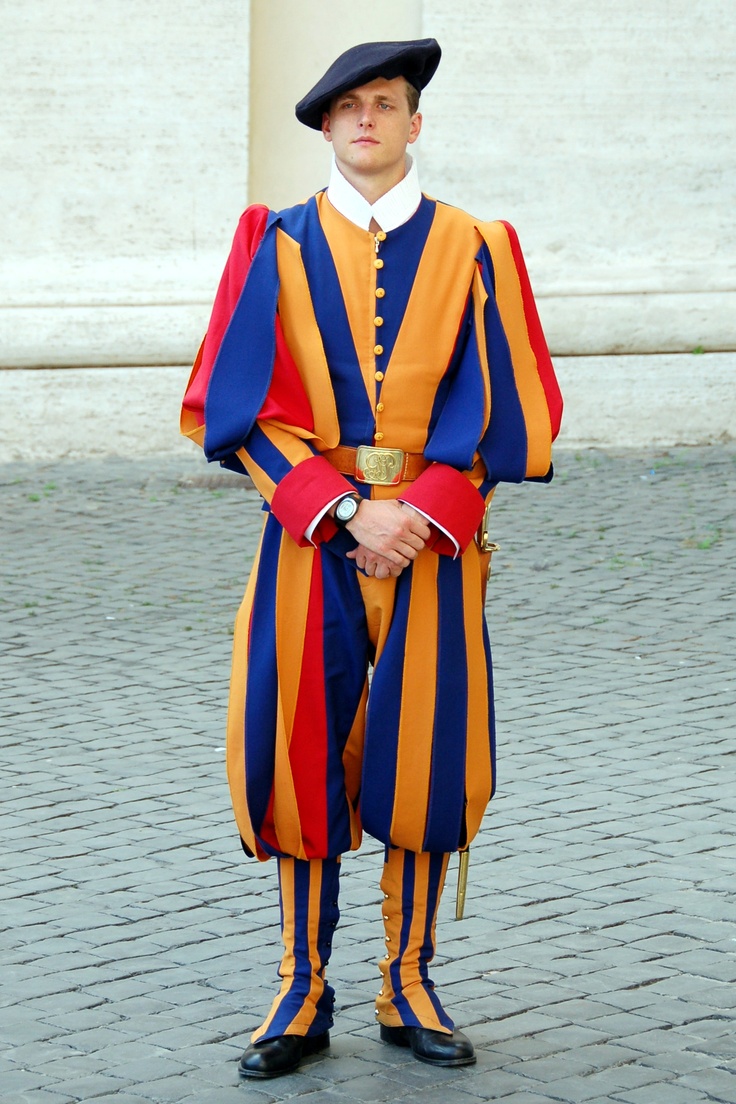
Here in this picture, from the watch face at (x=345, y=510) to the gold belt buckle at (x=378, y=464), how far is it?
0.11 meters

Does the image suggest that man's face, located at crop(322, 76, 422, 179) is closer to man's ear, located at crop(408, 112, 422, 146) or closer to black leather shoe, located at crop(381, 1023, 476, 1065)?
man's ear, located at crop(408, 112, 422, 146)

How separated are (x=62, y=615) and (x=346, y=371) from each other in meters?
3.94

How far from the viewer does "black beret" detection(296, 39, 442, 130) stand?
10.2 feet

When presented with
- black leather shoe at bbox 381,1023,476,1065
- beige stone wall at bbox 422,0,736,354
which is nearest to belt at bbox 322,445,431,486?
black leather shoe at bbox 381,1023,476,1065

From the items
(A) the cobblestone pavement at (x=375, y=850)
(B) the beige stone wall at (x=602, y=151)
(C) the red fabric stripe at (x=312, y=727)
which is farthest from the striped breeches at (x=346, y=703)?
(B) the beige stone wall at (x=602, y=151)

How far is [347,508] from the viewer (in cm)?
315

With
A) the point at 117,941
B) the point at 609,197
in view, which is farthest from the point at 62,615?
the point at 609,197

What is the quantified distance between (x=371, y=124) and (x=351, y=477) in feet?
2.11

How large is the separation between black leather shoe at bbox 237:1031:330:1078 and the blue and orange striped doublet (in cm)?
37

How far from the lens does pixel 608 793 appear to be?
5004 mm

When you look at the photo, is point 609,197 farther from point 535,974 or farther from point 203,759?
point 535,974

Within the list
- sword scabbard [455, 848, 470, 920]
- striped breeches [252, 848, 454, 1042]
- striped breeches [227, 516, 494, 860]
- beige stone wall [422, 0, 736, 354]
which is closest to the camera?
striped breeches [227, 516, 494, 860]

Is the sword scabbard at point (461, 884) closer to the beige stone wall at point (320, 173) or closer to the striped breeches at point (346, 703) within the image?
the striped breeches at point (346, 703)

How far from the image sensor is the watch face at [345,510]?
3146 millimetres
